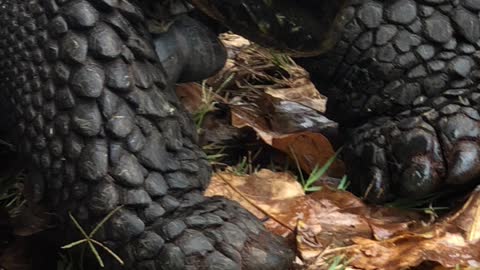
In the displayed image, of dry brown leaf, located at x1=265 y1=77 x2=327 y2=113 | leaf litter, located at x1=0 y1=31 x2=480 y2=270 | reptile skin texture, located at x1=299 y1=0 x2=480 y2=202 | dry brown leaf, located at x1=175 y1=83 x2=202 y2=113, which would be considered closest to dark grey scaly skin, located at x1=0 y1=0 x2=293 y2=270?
leaf litter, located at x1=0 y1=31 x2=480 y2=270

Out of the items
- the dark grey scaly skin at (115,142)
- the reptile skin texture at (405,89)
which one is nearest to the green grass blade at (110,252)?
the dark grey scaly skin at (115,142)

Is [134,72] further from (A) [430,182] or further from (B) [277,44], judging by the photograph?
(A) [430,182]

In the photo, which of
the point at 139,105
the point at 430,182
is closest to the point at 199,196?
the point at 139,105

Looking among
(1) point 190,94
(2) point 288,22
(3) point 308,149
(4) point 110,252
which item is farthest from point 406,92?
(4) point 110,252

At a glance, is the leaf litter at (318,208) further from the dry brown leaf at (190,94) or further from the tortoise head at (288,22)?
the tortoise head at (288,22)

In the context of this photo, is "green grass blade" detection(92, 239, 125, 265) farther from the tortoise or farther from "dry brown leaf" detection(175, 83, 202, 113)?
"dry brown leaf" detection(175, 83, 202, 113)

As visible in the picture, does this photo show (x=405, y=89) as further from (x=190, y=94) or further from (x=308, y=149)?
(x=190, y=94)
